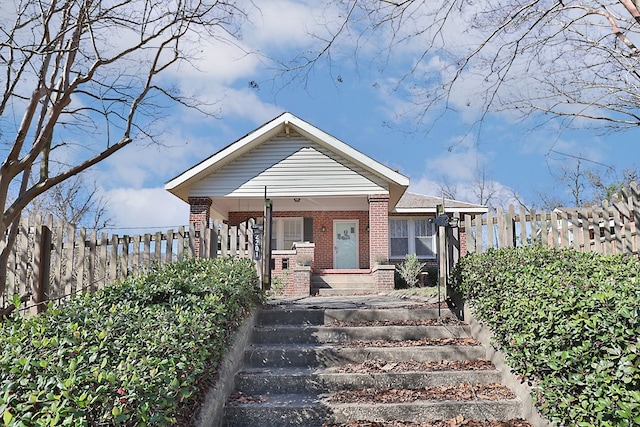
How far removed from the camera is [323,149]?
14.4 m

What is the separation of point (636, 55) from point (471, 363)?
5.74m

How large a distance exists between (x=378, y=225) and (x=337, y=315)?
24.9ft

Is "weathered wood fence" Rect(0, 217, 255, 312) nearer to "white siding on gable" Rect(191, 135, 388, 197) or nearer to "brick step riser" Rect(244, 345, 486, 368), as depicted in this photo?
"brick step riser" Rect(244, 345, 486, 368)

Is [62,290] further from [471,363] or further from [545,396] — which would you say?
[545,396]

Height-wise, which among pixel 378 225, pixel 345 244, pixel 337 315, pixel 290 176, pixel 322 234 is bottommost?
pixel 337 315

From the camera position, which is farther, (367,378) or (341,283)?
(341,283)

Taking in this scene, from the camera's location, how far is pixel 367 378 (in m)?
4.85

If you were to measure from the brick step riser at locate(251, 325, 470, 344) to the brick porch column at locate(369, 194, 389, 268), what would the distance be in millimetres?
7972

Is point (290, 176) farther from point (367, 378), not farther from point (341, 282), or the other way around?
point (367, 378)

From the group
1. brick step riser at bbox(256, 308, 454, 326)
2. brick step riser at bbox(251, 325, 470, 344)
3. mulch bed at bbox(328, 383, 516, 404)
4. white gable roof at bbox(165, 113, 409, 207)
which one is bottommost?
mulch bed at bbox(328, 383, 516, 404)

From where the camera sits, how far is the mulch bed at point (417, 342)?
5.68 meters

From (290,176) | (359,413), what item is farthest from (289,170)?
(359,413)

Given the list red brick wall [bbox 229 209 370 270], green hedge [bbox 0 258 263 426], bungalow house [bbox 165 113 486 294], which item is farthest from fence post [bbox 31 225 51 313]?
red brick wall [bbox 229 209 370 270]

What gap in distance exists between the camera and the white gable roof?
14.0 m
